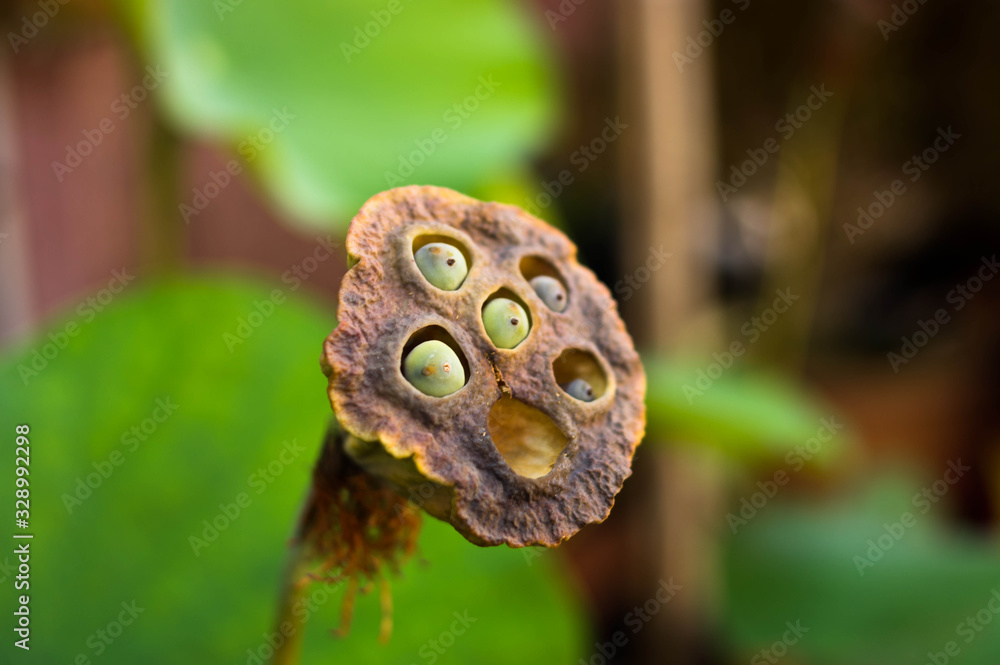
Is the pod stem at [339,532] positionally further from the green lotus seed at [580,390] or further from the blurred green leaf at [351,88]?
the blurred green leaf at [351,88]

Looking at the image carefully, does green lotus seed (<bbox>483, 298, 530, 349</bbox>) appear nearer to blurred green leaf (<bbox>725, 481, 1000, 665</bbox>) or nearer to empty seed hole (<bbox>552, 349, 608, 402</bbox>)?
empty seed hole (<bbox>552, 349, 608, 402</bbox>)

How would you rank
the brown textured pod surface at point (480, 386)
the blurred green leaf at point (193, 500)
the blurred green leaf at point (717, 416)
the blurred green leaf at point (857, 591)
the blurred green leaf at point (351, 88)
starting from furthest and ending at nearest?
the blurred green leaf at point (857, 591)
the blurred green leaf at point (717, 416)
the blurred green leaf at point (351, 88)
the blurred green leaf at point (193, 500)
the brown textured pod surface at point (480, 386)

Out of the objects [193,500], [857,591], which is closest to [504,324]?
[193,500]

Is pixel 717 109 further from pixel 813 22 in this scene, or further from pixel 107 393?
pixel 107 393

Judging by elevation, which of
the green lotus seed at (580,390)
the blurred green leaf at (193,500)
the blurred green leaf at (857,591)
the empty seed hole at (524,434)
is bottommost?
the blurred green leaf at (193,500)

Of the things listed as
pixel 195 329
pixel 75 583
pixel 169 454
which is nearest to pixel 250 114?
pixel 195 329

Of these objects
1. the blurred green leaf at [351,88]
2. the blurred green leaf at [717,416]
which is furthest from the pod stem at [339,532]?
the blurred green leaf at [717,416]
